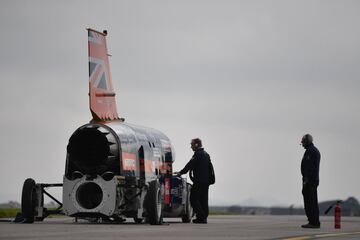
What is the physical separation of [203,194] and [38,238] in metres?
11.8

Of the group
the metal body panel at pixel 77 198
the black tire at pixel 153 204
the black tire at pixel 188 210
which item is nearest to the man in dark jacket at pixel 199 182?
the black tire at pixel 188 210

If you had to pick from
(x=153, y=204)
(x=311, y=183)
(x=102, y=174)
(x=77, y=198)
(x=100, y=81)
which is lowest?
(x=153, y=204)

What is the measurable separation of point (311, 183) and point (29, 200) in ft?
22.2

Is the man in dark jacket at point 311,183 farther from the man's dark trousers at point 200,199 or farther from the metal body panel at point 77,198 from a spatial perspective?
the metal body panel at point 77,198

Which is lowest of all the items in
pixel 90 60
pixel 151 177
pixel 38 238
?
pixel 38 238

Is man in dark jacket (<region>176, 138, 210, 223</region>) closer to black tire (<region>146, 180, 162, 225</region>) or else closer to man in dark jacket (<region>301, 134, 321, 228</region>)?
black tire (<region>146, 180, 162, 225</region>)

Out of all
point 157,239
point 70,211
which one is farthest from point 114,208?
point 157,239

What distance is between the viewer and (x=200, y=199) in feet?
92.3

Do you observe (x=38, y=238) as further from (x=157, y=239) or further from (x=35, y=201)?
(x=35, y=201)

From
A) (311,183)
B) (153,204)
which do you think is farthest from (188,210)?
(311,183)

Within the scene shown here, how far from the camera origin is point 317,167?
2450 centimetres

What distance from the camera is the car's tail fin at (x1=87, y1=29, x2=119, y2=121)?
2644cm

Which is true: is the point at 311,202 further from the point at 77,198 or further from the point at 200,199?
the point at 77,198

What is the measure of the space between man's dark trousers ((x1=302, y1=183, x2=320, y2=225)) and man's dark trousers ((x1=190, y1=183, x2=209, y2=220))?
4.11 metres
